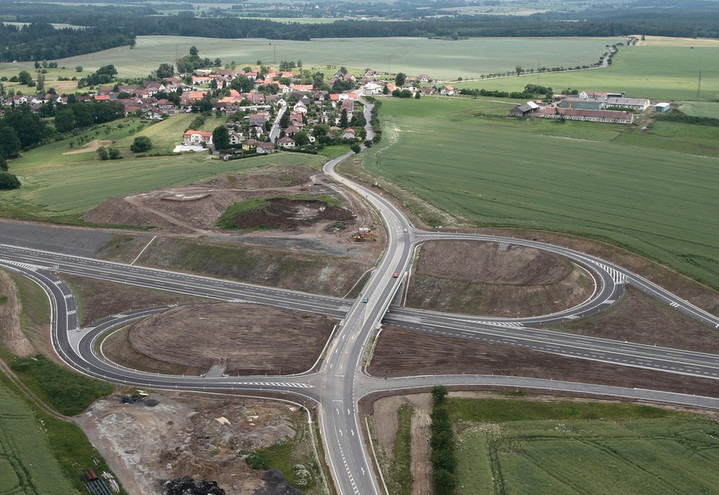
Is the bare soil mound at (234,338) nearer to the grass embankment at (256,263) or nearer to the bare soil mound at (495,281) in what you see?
the grass embankment at (256,263)

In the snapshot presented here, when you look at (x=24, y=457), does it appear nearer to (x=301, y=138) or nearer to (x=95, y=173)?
(x=95, y=173)

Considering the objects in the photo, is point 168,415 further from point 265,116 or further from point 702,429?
point 265,116

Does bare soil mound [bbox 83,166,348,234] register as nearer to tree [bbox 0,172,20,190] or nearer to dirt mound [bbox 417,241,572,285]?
dirt mound [bbox 417,241,572,285]

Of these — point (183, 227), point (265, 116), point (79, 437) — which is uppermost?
point (265, 116)

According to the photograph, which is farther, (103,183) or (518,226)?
(103,183)

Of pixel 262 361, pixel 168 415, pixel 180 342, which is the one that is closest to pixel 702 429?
pixel 262 361

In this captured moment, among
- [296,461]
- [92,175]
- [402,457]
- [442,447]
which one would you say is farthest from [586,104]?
[296,461]
